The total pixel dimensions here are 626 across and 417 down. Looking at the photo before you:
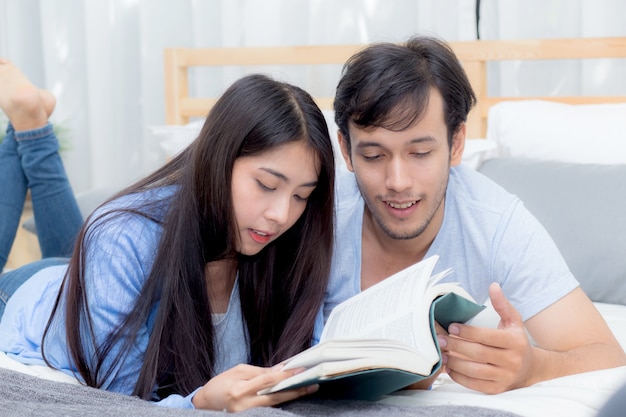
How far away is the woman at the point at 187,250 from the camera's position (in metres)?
1.22

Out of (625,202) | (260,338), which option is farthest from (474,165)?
(260,338)

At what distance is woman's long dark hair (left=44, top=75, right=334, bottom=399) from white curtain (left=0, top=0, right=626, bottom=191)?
3.88 feet

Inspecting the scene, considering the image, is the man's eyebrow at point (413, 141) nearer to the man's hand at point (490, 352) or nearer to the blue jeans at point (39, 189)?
the man's hand at point (490, 352)

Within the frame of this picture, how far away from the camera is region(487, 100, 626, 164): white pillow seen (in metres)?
1.93

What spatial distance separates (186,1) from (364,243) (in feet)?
4.73

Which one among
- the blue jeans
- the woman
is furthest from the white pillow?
the blue jeans

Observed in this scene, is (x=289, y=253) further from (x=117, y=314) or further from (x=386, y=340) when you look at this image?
(x=386, y=340)

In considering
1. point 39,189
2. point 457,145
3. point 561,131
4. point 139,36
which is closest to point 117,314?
point 457,145

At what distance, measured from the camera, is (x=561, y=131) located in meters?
1.99

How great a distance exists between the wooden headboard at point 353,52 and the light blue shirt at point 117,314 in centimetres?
117

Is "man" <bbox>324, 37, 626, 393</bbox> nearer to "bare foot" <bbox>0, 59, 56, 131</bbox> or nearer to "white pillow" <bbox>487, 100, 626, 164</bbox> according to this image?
"white pillow" <bbox>487, 100, 626, 164</bbox>

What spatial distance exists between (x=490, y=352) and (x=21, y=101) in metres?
1.26

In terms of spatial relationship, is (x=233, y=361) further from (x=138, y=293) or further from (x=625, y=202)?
(x=625, y=202)

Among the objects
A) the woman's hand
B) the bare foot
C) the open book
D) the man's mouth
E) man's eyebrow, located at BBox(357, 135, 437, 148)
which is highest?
the bare foot
